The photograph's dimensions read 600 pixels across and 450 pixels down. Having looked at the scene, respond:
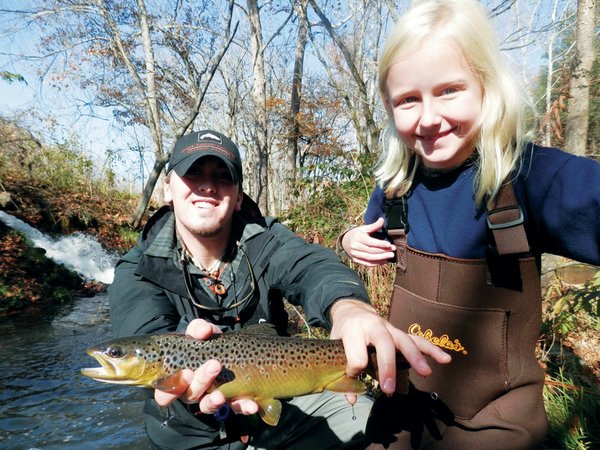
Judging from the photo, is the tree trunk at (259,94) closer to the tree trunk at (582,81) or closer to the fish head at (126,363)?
the tree trunk at (582,81)

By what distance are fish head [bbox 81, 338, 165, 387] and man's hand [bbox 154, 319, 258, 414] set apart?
0.15 meters

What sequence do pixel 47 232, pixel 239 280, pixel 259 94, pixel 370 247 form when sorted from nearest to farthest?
pixel 370 247
pixel 239 280
pixel 47 232
pixel 259 94

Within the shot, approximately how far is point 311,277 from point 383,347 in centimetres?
100

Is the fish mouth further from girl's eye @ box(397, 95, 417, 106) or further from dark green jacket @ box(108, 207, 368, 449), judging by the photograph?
girl's eye @ box(397, 95, 417, 106)

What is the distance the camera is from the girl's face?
1808 mm

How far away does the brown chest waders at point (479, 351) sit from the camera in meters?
1.81

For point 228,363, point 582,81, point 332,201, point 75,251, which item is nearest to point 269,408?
point 228,363

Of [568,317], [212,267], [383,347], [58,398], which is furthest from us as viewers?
[58,398]

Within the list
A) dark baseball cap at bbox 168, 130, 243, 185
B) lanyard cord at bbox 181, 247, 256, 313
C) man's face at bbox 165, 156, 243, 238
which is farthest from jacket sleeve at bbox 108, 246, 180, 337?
dark baseball cap at bbox 168, 130, 243, 185

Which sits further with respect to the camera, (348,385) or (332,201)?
(332,201)

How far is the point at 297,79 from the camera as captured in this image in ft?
61.7

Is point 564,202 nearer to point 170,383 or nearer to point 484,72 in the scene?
point 484,72

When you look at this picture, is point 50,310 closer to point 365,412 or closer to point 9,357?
point 9,357

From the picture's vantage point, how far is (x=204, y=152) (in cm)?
274
